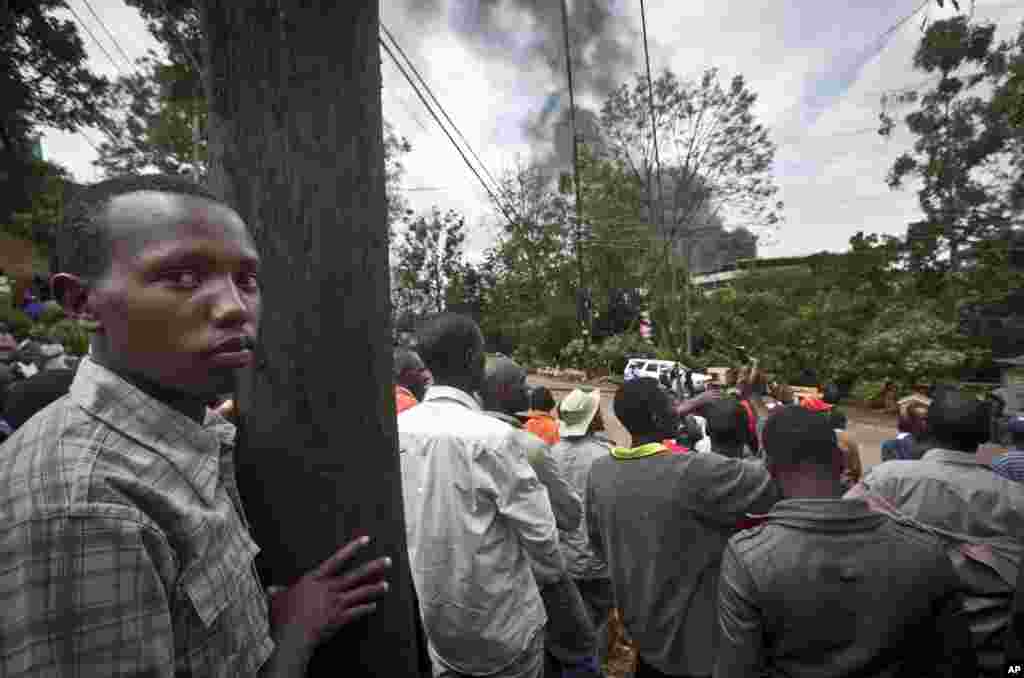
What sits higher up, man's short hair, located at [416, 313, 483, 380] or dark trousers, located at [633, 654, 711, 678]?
man's short hair, located at [416, 313, 483, 380]

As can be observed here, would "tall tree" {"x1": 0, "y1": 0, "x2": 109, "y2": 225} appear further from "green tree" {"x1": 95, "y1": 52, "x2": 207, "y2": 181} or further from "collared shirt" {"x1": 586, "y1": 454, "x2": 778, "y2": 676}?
"collared shirt" {"x1": 586, "y1": 454, "x2": 778, "y2": 676}

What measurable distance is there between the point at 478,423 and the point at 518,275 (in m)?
28.5

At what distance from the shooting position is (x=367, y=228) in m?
1.15

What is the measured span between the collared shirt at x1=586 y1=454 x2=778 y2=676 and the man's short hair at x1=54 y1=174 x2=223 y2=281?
208 centimetres

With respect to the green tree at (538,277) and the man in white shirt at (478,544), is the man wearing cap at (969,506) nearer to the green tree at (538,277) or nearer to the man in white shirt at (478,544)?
the man in white shirt at (478,544)

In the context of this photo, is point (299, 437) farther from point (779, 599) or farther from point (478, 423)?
point (779, 599)

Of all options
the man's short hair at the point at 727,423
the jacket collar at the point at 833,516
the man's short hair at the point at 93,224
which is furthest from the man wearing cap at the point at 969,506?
the man's short hair at the point at 93,224

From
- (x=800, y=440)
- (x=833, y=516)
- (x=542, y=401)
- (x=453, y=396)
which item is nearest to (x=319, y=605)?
(x=453, y=396)

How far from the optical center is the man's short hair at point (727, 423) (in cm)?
325

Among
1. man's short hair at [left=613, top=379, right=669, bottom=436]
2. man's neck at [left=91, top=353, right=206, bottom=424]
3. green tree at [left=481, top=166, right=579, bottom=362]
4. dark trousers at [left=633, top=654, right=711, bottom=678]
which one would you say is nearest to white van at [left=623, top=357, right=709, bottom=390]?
green tree at [left=481, top=166, right=579, bottom=362]

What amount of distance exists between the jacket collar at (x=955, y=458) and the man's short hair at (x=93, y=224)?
3.09 meters

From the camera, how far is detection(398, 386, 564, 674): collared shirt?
7.27 feet

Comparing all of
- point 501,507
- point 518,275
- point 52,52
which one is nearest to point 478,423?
point 501,507

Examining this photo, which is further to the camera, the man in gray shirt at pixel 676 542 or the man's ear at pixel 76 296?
the man in gray shirt at pixel 676 542
